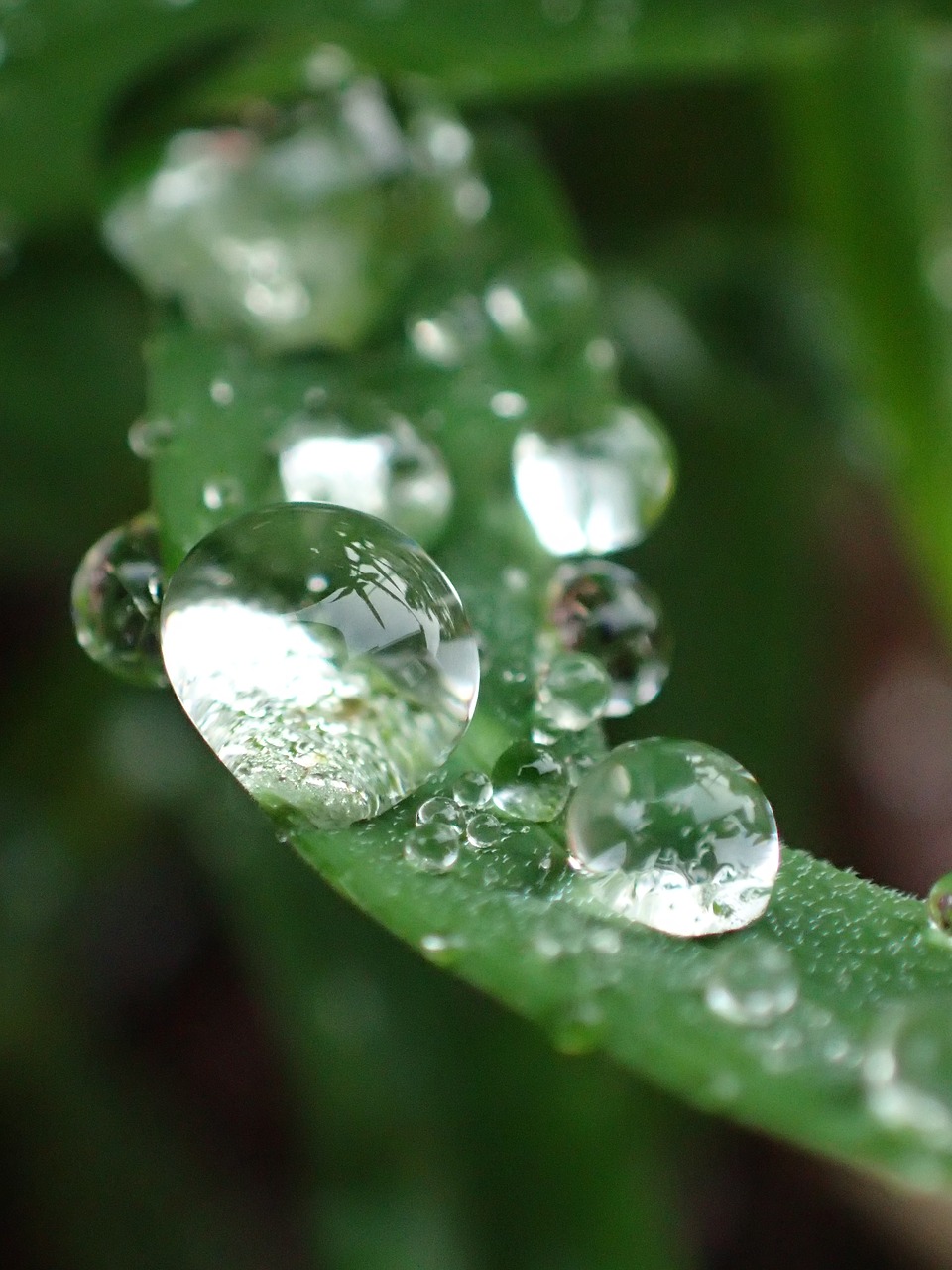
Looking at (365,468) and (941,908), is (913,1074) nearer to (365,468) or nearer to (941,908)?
(941,908)

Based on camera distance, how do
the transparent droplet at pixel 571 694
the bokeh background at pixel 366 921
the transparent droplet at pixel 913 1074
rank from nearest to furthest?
the transparent droplet at pixel 913 1074 → the transparent droplet at pixel 571 694 → the bokeh background at pixel 366 921

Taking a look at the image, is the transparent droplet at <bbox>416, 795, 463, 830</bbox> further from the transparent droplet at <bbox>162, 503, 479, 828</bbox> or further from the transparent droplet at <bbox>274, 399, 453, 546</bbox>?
the transparent droplet at <bbox>274, 399, 453, 546</bbox>

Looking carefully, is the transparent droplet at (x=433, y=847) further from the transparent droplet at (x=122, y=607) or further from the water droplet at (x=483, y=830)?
the transparent droplet at (x=122, y=607)

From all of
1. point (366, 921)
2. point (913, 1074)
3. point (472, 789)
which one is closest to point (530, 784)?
point (472, 789)

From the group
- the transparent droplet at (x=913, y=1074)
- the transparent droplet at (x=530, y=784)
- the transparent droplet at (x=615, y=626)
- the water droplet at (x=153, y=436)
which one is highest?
the transparent droplet at (x=615, y=626)

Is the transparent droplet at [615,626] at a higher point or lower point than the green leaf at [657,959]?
higher

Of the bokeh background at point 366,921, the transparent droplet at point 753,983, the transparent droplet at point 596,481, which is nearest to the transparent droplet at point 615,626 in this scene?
the transparent droplet at point 596,481

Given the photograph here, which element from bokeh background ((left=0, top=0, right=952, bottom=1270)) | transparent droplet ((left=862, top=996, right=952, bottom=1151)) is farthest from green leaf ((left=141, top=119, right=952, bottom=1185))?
bokeh background ((left=0, top=0, right=952, bottom=1270))
